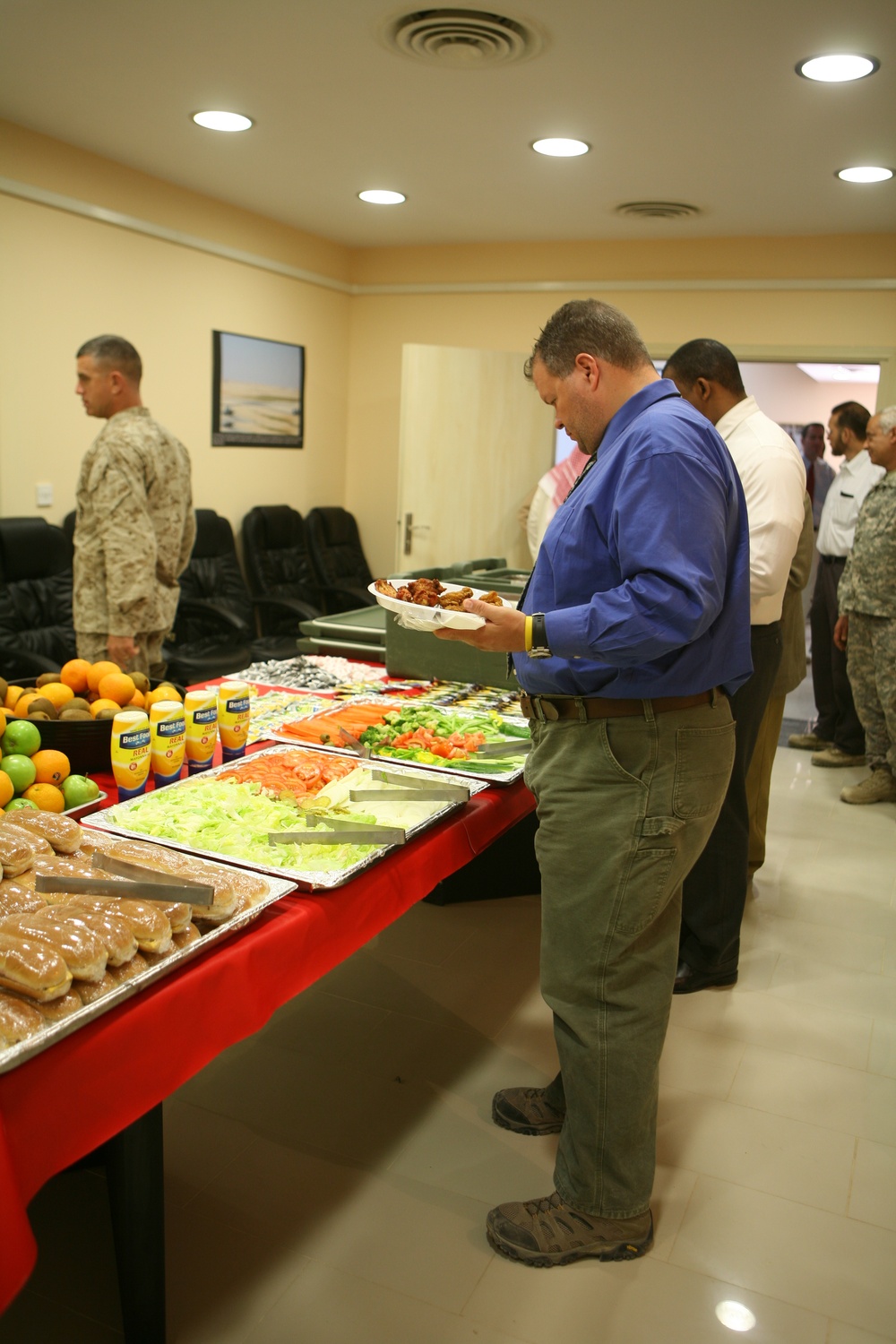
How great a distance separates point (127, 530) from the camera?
338 centimetres

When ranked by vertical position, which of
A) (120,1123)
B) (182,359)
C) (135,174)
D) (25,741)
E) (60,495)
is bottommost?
(120,1123)

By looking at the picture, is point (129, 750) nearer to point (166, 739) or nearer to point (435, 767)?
point (166, 739)

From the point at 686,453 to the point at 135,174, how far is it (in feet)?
14.9

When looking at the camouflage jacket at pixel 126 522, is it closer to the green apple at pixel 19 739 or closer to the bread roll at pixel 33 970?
the green apple at pixel 19 739

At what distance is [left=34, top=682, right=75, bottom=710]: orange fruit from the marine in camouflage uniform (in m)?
1.29

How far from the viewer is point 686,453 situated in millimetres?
1577

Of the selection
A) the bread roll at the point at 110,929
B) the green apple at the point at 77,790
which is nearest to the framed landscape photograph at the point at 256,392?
the green apple at the point at 77,790

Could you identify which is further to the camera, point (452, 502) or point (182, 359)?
point (452, 502)

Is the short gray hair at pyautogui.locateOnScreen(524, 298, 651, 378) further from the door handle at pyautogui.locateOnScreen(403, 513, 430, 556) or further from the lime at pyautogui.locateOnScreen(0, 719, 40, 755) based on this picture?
the door handle at pyautogui.locateOnScreen(403, 513, 430, 556)

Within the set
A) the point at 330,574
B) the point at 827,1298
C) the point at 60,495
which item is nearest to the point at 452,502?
the point at 330,574

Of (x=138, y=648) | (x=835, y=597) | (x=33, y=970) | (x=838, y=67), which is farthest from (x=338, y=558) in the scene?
(x=33, y=970)

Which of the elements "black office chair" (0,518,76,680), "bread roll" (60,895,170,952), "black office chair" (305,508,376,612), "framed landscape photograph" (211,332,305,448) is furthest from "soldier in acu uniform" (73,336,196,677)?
"black office chair" (305,508,376,612)

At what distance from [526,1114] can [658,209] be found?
15.6 ft

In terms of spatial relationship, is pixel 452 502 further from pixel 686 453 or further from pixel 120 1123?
pixel 120 1123
